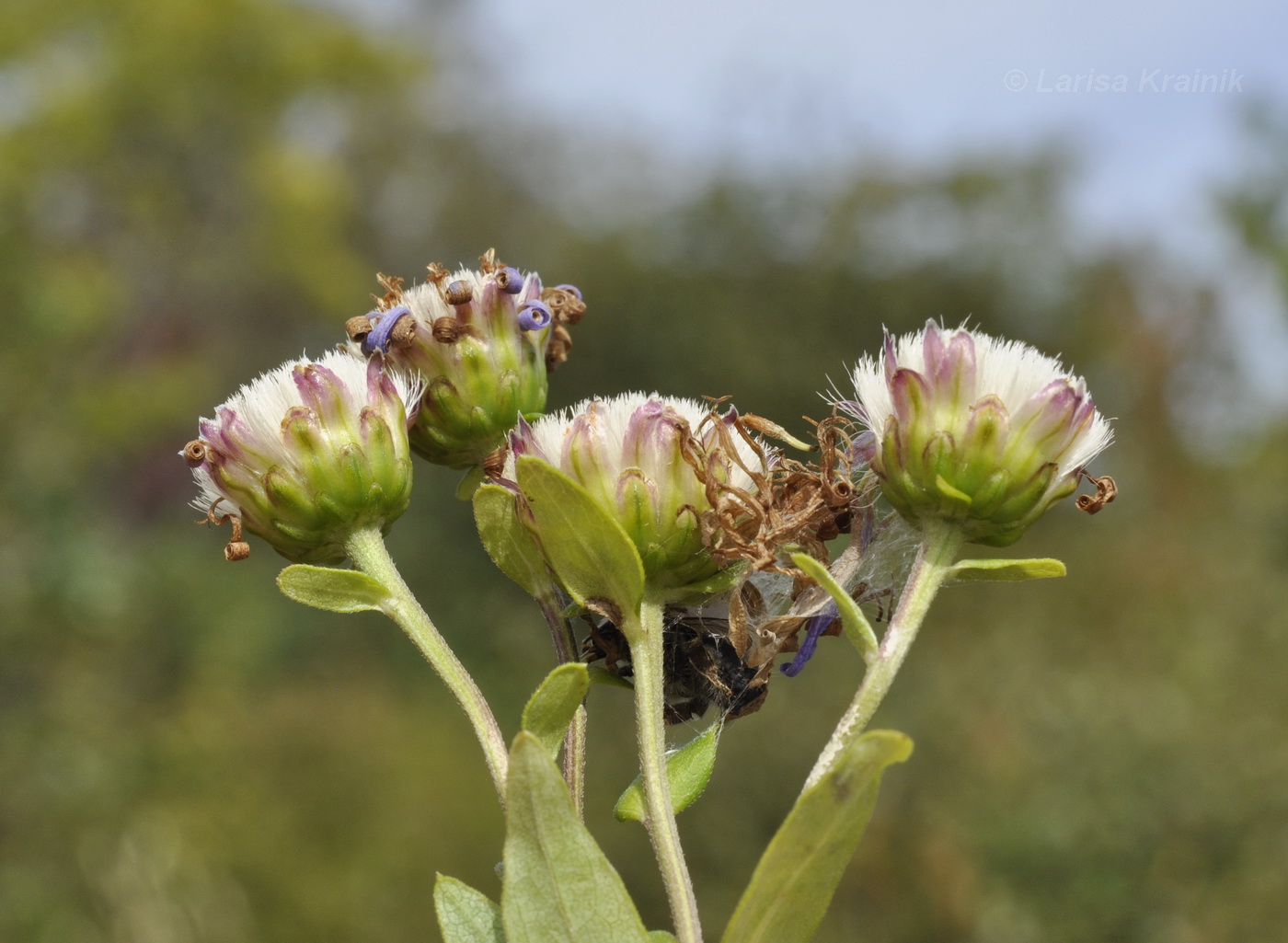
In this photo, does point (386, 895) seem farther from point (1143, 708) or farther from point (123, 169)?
point (123, 169)

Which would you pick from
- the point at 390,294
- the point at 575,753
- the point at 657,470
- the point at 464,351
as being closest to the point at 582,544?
the point at 657,470

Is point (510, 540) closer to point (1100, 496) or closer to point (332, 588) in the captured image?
point (332, 588)

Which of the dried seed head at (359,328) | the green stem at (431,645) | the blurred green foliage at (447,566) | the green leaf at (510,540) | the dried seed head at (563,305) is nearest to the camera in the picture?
the green stem at (431,645)

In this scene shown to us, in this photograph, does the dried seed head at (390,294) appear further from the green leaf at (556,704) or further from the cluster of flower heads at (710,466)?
the green leaf at (556,704)

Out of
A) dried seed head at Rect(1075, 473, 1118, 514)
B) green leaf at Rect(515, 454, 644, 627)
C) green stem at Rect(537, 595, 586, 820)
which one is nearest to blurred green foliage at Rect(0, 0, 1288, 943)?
dried seed head at Rect(1075, 473, 1118, 514)

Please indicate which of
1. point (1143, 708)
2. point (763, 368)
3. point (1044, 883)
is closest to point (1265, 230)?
point (763, 368)

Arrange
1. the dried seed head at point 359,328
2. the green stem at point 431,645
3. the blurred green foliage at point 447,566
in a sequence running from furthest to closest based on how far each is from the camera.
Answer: the blurred green foliage at point 447,566 → the dried seed head at point 359,328 → the green stem at point 431,645

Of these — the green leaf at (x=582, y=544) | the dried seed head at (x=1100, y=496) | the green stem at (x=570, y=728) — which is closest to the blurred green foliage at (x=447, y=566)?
the dried seed head at (x=1100, y=496)

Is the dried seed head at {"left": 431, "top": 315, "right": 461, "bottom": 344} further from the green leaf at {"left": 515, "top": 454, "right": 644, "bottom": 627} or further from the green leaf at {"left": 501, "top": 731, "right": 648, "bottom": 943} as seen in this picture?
the green leaf at {"left": 501, "top": 731, "right": 648, "bottom": 943}
